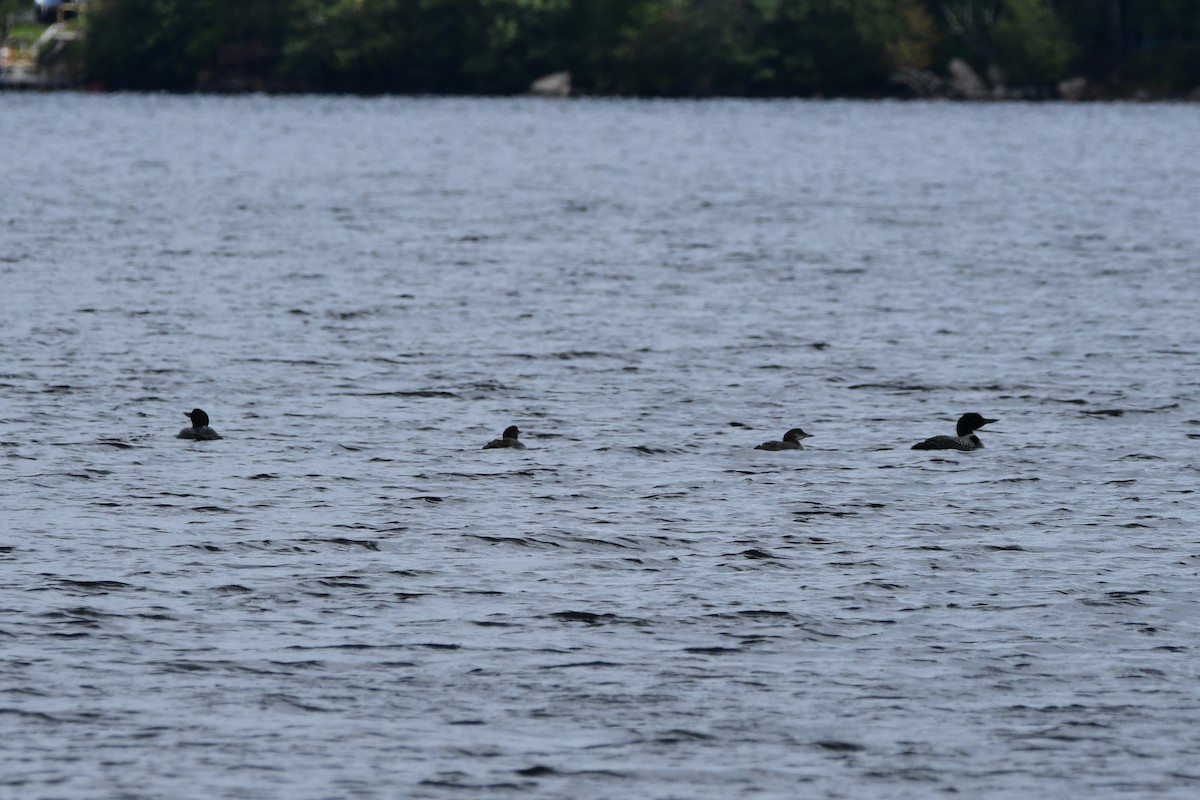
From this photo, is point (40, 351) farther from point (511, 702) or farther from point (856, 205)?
point (856, 205)

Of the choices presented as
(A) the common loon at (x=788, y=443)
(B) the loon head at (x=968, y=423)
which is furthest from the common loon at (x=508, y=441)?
(B) the loon head at (x=968, y=423)

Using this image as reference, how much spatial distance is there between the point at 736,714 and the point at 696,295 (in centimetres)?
2653

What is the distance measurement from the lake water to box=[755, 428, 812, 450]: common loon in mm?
213

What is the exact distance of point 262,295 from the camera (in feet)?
130

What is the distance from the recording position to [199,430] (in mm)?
24141

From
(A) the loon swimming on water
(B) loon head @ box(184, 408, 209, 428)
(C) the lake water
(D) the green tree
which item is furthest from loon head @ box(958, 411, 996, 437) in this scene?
(D) the green tree

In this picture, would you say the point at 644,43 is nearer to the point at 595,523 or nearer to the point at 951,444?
the point at 951,444

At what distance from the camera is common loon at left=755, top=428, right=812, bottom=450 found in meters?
24.0

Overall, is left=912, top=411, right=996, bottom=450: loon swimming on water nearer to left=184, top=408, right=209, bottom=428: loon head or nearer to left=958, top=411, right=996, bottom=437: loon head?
left=958, top=411, right=996, bottom=437: loon head

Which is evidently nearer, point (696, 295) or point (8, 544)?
point (8, 544)

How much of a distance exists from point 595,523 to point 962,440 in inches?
231

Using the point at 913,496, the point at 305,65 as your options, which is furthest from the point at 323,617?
the point at 305,65

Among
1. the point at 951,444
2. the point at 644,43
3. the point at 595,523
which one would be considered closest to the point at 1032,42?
the point at 644,43

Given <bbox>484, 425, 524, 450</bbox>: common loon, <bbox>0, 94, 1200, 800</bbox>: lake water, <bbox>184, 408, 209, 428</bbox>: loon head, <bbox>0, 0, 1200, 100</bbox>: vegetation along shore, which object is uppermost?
<bbox>0, 0, 1200, 100</bbox>: vegetation along shore
